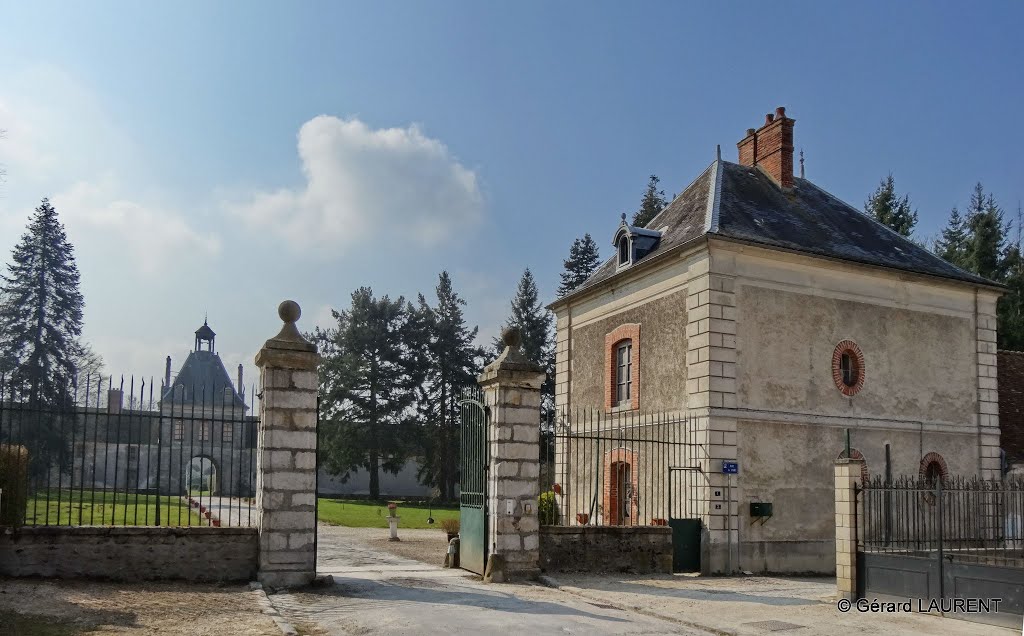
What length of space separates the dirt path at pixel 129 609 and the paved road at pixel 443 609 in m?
0.59

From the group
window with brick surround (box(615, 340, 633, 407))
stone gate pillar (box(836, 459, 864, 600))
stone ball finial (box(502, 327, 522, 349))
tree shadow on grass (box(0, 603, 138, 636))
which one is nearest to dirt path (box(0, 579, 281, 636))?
tree shadow on grass (box(0, 603, 138, 636))

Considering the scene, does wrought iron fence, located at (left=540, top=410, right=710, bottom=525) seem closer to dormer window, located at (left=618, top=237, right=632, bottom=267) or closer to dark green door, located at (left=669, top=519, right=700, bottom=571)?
dark green door, located at (left=669, top=519, right=700, bottom=571)

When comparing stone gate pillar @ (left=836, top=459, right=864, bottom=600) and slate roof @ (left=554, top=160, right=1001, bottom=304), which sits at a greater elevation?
slate roof @ (left=554, top=160, right=1001, bottom=304)

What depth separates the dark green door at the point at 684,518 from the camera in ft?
49.3

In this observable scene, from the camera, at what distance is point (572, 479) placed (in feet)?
65.4

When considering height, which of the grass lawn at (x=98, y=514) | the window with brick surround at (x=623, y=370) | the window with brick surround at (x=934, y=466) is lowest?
the grass lawn at (x=98, y=514)

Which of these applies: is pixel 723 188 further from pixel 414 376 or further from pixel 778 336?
pixel 414 376

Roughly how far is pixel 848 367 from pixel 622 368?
459 cm

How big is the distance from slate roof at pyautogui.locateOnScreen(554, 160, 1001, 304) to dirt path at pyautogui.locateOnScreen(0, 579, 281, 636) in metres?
10.3

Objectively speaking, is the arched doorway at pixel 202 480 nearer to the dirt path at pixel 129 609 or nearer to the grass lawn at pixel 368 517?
the dirt path at pixel 129 609

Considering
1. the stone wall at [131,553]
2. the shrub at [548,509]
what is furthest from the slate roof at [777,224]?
the stone wall at [131,553]

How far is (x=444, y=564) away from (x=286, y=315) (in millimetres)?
5123

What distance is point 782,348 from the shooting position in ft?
54.5

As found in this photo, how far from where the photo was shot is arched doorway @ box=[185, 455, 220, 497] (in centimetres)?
1162
